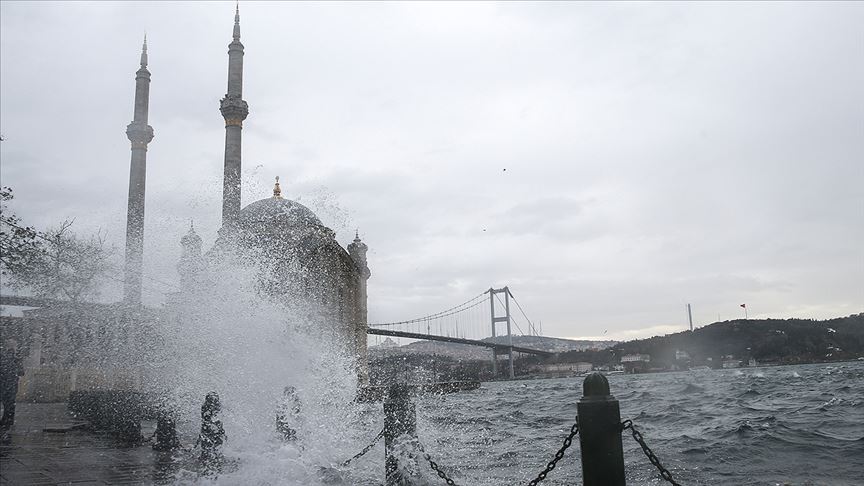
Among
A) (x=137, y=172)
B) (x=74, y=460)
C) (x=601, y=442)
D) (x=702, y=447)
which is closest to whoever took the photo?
(x=601, y=442)

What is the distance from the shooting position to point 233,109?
24.9 m

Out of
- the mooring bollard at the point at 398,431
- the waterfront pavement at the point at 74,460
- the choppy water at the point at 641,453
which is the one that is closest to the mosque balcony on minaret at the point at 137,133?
the choppy water at the point at 641,453

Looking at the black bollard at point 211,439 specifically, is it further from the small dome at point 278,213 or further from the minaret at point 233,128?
the small dome at point 278,213

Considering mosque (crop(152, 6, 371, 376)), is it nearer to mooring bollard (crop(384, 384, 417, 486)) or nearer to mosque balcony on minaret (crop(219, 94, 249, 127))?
mosque balcony on minaret (crop(219, 94, 249, 127))

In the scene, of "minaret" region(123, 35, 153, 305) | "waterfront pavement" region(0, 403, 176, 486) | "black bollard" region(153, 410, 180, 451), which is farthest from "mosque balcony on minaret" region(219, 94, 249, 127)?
"black bollard" region(153, 410, 180, 451)

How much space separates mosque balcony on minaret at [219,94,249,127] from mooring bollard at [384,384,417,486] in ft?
72.2

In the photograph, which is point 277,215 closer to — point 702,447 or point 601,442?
point 702,447

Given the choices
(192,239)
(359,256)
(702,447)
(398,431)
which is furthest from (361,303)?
(398,431)

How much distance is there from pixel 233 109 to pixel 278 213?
4911 mm

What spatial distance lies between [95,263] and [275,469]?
18729 millimetres

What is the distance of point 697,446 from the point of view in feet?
26.7

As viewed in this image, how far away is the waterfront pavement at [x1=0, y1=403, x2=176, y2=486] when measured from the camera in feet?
15.0

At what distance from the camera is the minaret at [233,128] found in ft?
81.3

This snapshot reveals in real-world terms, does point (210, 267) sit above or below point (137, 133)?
below
